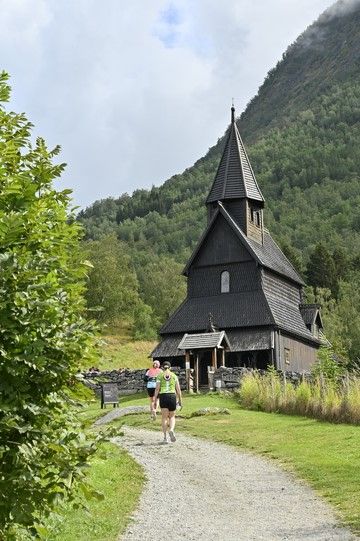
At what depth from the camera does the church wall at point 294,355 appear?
45.3 m

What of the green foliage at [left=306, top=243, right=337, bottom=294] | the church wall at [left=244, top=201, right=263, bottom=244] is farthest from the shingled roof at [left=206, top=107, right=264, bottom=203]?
the green foliage at [left=306, top=243, right=337, bottom=294]

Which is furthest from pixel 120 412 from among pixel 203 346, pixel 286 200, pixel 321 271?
pixel 286 200

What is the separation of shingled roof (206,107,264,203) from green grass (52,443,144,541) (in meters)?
33.8

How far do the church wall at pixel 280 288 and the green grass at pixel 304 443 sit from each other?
55.3ft

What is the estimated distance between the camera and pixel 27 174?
8383 mm

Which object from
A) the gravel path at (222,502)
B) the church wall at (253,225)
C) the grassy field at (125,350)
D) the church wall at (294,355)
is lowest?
the gravel path at (222,502)

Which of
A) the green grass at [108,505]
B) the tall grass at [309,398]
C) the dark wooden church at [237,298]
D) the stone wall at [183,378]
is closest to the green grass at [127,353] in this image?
the dark wooden church at [237,298]

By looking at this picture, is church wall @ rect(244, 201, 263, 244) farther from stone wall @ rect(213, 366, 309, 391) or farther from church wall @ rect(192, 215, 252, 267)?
stone wall @ rect(213, 366, 309, 391)

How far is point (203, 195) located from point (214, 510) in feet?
555

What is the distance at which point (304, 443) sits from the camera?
2030 cm

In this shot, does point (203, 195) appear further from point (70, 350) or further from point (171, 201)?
point (70, 350)

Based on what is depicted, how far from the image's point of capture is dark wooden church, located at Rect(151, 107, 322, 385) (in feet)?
145

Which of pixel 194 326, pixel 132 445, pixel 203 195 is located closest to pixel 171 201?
pixel 203 195

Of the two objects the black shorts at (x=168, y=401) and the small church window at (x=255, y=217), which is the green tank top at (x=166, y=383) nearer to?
the black shorts at (x=168, y=401)
